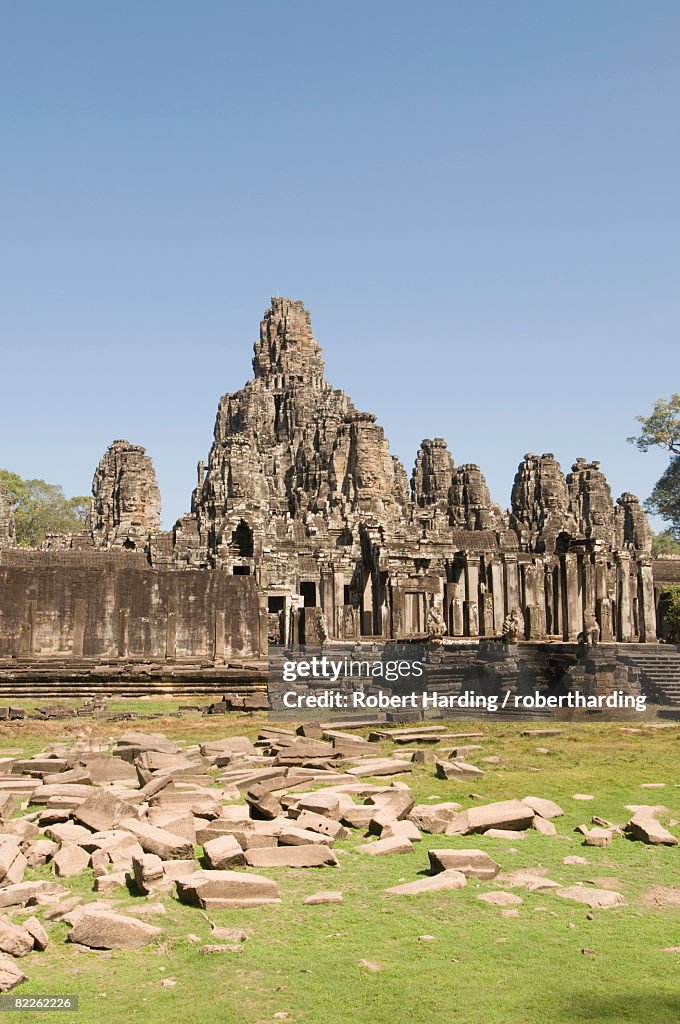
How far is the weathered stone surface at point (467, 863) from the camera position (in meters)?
7.53

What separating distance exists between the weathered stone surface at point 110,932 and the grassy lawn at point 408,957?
0.28ft

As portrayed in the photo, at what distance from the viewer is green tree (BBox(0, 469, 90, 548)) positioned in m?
82.0

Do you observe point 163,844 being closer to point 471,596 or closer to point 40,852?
point 40,852

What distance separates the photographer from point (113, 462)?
5969 cm

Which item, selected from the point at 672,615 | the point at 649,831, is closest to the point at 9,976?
the point at 649,831

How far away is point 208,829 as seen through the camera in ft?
27.0

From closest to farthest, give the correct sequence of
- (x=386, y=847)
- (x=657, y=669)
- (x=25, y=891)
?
(x=25, y=891) < (x=386, y=847) < (x=657, y=669)

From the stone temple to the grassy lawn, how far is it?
600 inches

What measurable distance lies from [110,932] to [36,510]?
81.7m

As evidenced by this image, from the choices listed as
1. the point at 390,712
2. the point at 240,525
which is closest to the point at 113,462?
the point at 240,525

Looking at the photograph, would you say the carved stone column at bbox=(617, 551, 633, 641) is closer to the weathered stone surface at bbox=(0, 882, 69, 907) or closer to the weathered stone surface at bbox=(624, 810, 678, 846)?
the weathered stone surface at bbox=(624, 810, 678, 846)

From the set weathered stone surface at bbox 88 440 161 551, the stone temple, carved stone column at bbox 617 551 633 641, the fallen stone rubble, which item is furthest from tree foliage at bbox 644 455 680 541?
the fallen stone rubble

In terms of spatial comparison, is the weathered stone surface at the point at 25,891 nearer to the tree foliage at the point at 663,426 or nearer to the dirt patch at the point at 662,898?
the dirt patch at the point at 662,898

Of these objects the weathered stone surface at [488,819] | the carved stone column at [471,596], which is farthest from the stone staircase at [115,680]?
the carved stone column at [471,596]
